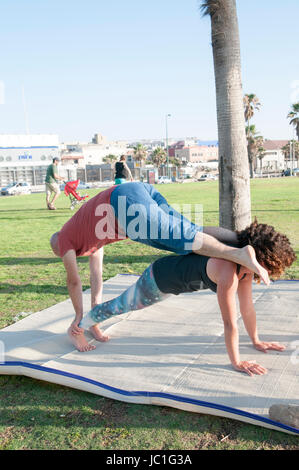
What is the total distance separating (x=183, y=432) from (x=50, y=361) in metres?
1.24

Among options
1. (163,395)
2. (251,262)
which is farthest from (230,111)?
(163,395)

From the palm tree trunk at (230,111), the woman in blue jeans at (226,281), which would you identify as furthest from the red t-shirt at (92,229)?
the palm tree trunk at (230,111)

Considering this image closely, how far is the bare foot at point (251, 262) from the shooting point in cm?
274

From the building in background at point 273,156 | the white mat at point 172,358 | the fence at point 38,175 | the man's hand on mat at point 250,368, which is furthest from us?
the building in background at point 273,156

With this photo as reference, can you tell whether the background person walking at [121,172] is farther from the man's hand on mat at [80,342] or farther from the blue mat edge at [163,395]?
the blue mat edge at [163,395]

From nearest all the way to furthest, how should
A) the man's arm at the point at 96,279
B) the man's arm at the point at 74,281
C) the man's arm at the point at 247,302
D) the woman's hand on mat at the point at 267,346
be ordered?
the man's arm at the point at 247,302 < the woman's hand on mat at the point at 267,346 < the man's arm at the point at 74,281 < the man's arm at the point at 96,279

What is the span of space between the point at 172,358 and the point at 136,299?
515 mm

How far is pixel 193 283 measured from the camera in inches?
124

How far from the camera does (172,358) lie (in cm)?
332

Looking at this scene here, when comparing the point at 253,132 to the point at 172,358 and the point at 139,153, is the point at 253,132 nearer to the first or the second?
the point at 139,153

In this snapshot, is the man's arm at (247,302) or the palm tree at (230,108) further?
the palm tree at (230,108)

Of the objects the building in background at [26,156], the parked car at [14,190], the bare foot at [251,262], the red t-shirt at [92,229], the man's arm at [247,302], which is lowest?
the man's arm at [247,302]

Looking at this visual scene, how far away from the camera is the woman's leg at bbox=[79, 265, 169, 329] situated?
3.27 m

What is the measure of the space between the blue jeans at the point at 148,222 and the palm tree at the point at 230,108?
236 centimetres
